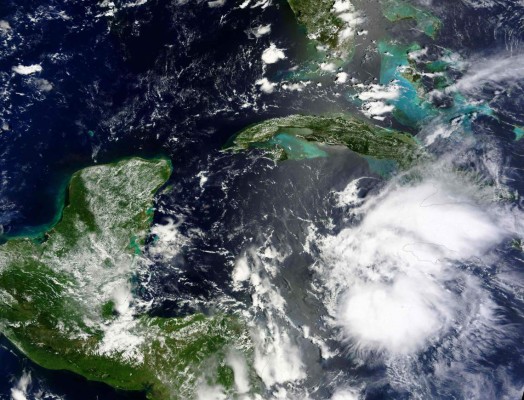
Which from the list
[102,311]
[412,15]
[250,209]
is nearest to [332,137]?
[250,209]

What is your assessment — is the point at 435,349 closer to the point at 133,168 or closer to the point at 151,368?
the point at 151,368

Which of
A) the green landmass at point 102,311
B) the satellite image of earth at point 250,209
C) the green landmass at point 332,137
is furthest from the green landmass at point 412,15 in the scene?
the green landmass at point 102,311

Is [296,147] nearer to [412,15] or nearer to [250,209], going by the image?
[250,209]

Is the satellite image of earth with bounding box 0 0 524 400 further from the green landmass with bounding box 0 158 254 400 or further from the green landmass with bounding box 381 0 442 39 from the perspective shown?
the green landmass with bounding box 381 0 442 39

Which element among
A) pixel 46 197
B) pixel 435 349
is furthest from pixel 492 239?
pixel 46 197

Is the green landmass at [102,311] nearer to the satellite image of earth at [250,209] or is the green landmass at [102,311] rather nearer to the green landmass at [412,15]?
the satellite image of earth at [250,209]

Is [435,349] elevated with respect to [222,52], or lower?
lower
